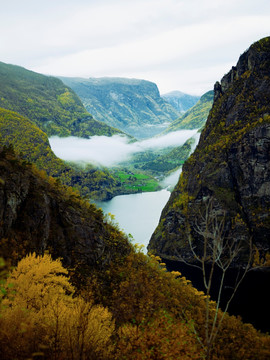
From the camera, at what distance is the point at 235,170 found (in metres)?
124

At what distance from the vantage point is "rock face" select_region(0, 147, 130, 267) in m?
34.1

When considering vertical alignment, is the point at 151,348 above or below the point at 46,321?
below

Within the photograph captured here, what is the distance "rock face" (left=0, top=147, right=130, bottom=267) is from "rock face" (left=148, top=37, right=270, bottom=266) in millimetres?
84204

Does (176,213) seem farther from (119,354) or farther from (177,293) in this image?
(119,354)

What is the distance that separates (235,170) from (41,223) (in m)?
107

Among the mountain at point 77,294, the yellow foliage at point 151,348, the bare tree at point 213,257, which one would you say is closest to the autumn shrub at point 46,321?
the mountain at point 77,294

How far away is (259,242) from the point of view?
11419 cm

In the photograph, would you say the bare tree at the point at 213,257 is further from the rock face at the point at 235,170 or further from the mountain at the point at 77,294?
the rock face at the point at 235,170

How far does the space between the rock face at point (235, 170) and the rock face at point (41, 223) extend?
84.2 m

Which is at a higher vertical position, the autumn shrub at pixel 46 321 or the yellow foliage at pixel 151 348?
the autumn shrub at pixel 46 321

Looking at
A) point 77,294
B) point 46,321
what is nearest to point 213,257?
point 46,321

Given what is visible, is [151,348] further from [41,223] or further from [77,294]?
[41,223]

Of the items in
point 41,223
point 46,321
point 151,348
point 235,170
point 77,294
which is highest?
point 235,170

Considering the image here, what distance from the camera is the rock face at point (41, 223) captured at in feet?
112
